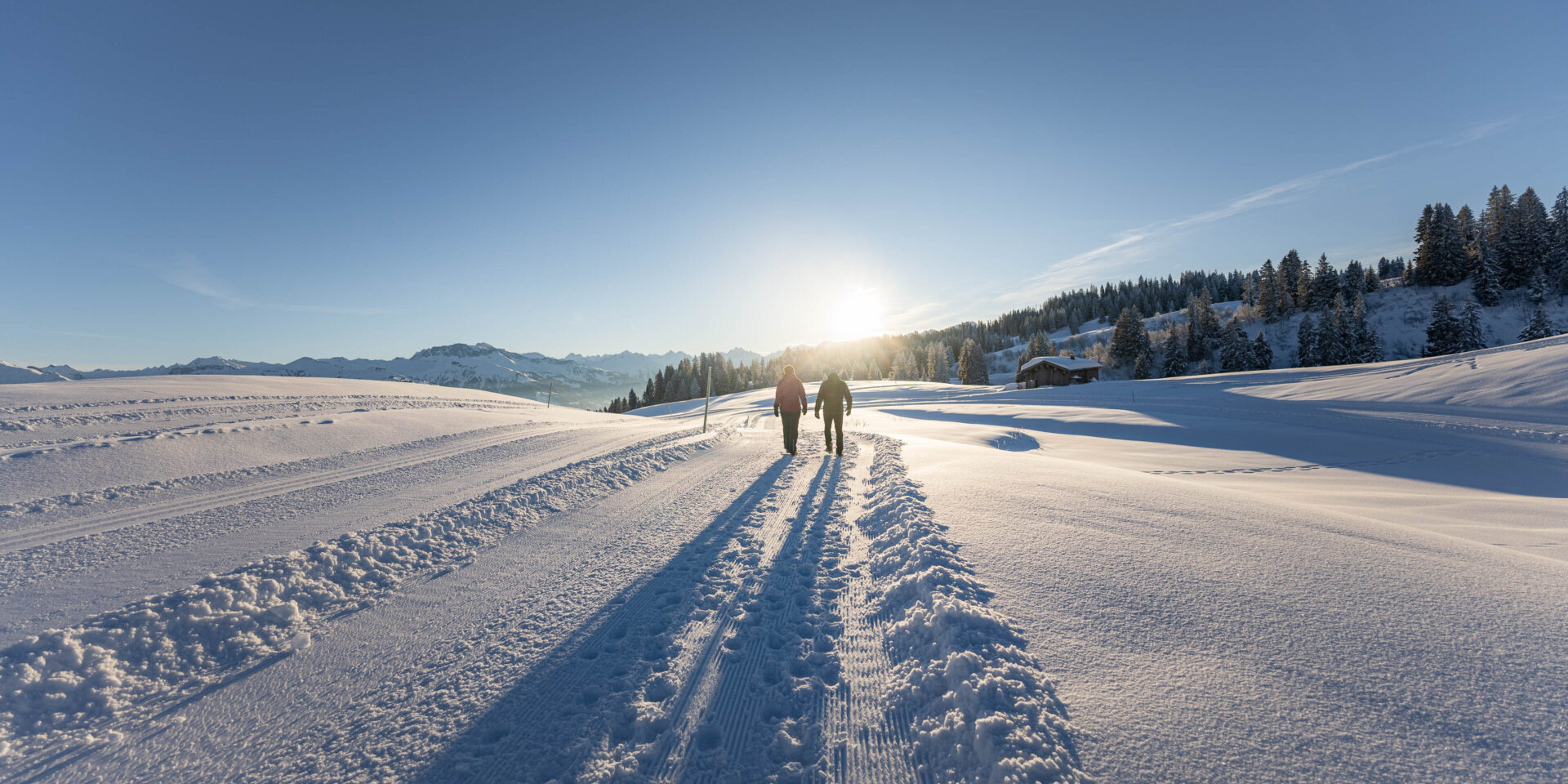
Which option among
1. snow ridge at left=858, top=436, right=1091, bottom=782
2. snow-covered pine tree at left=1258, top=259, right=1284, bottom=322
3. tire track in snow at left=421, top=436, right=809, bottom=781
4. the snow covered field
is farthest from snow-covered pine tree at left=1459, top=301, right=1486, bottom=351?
tire track in snow at left=421, top=436, right=809, bottom=781

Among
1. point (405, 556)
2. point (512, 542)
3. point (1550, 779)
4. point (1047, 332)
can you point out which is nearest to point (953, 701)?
point (1550, 779)

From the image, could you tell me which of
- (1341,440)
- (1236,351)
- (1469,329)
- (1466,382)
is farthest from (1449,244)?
(1341,440)

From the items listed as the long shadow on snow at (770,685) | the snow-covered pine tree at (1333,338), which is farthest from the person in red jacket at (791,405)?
the snow-covered pine tree at (1333,338)

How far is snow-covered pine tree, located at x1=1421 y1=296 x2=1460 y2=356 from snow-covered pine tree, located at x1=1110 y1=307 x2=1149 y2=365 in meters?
25.5

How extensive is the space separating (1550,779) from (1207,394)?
1308 inches

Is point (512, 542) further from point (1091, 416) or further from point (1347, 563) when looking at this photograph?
point (1091, 416)

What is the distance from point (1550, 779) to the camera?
181 cm

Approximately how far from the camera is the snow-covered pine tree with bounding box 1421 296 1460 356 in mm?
51228

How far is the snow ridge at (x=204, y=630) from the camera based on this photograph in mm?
2545

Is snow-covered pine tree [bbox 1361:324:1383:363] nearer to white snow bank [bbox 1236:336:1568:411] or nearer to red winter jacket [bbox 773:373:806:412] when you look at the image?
white snow bank [bbox 1236:336:1568:411]

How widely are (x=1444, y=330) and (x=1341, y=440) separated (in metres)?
67.4

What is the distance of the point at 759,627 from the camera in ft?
11.4

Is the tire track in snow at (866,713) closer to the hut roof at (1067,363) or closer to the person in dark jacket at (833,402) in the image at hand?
the person in dark jacket at (833,402)

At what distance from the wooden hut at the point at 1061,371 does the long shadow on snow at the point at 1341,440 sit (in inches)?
1570
